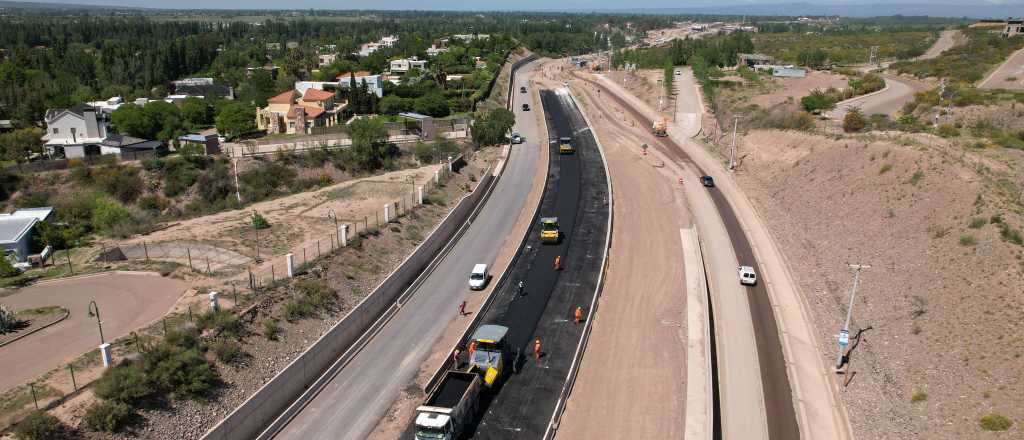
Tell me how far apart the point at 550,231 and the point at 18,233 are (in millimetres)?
34936

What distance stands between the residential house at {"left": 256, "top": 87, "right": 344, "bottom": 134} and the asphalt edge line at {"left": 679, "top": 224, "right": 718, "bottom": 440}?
52088 millimetres

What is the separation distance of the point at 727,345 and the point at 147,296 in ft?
97.8

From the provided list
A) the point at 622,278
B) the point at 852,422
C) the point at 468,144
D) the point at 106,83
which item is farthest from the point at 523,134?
the point at 106,83

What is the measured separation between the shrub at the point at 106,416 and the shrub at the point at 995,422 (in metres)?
32.3

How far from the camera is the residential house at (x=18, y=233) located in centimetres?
4128

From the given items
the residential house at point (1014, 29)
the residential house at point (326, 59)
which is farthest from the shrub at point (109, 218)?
the residential house at point (1014, 29)

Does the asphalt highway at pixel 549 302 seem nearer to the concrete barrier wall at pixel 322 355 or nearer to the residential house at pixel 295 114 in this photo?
→ the concrete barrier wall at pixel 322 355

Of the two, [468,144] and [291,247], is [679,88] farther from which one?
[291,247]

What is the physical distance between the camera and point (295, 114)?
81875mm

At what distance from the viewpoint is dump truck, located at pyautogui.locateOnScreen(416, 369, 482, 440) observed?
2422cm

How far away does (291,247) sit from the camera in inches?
1690

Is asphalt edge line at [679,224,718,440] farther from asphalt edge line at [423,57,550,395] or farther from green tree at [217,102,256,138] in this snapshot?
green tree at [217,102,256,138]

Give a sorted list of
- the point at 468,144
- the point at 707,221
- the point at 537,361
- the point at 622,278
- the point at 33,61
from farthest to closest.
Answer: the point at 33,61
the point at 468,144
the point at 707,221
the point at 622,278
the point at 537,361

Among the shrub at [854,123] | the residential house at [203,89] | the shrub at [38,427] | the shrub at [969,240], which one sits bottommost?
the shrub at [38,427]
